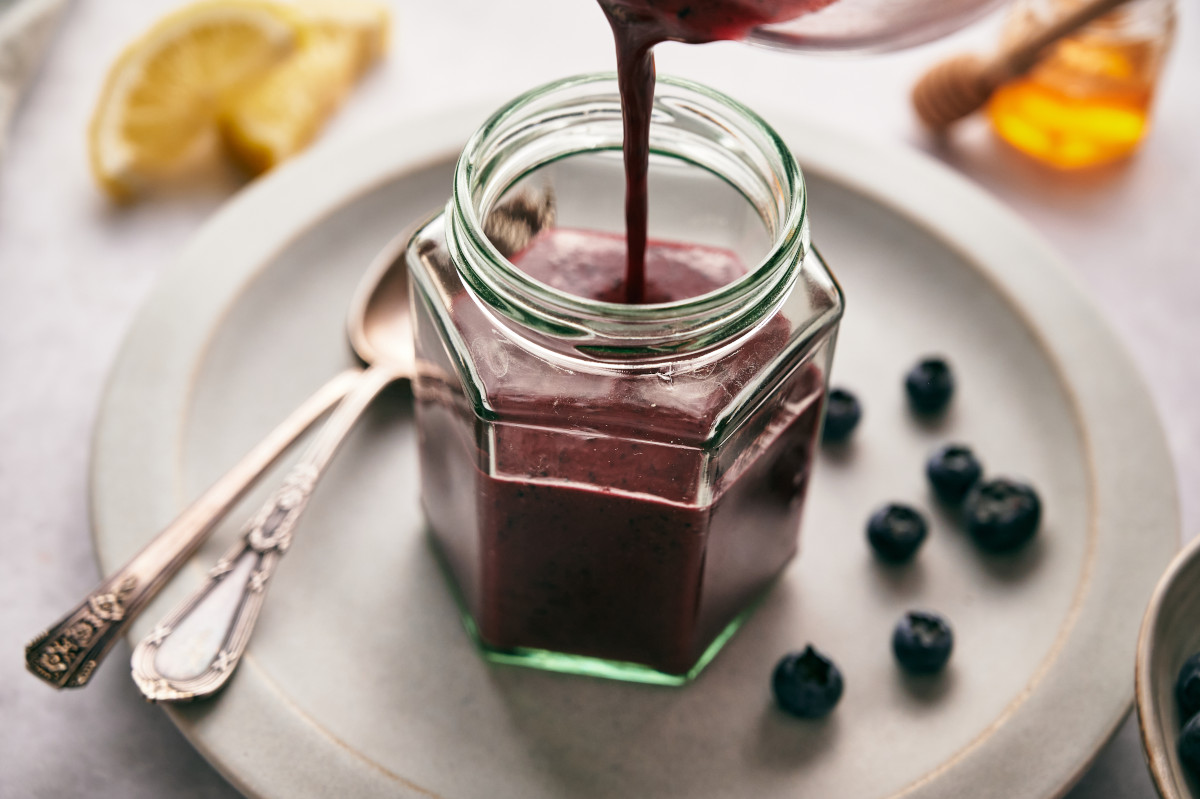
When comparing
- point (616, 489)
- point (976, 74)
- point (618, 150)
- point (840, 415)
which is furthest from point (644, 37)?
point (976, 74)

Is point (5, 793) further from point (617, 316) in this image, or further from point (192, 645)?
point (617, 316)

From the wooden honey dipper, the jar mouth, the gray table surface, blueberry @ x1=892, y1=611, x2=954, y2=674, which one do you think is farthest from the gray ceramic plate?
the jar mouth

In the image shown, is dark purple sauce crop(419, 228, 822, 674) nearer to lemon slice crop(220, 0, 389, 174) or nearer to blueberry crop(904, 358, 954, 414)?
blueberry crop(904, 358, 954, 414)

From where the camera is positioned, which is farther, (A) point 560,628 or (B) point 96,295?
(B) point 96,295

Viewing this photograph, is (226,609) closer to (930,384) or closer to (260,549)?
(260,549)

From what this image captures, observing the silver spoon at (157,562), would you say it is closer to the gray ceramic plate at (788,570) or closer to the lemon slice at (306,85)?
the gray ceramic plate at (788,570)

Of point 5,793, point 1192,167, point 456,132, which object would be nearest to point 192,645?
point 5,793
